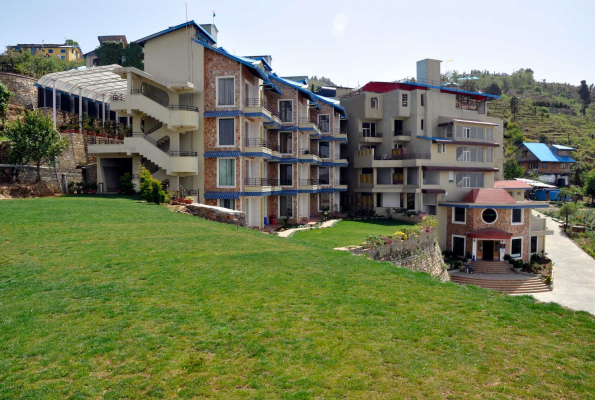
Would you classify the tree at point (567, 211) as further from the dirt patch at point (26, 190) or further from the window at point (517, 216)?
the dirt patch at point (26, 190)

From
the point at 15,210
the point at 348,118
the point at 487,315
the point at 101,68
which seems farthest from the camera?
the point at 348,118

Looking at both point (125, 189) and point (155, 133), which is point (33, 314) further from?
point (155, 133)

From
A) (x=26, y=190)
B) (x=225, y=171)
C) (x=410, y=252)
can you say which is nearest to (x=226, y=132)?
(x=225, y=171)

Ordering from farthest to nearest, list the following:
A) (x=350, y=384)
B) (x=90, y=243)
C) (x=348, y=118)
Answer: (x=348, y=118) → (x=90, y=243) → (x=350, y=384)

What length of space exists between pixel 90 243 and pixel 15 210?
7.12 m

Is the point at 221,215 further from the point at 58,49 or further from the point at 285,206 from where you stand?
the point at 58,49

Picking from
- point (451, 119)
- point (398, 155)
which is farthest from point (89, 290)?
point (451, 119)

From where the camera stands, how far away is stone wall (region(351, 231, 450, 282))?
23.3 metres

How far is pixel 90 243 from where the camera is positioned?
1570 cm

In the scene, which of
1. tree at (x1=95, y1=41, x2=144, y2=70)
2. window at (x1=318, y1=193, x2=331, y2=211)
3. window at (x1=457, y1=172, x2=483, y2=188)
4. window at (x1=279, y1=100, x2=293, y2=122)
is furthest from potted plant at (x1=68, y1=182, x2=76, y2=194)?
tree at (x1=95, y1=41, x2=144, y2=70)

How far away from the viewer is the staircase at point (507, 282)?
3418 cm

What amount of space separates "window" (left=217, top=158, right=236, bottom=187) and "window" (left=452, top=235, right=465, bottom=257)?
2407 centimetres

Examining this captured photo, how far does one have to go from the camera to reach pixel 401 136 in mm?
46875

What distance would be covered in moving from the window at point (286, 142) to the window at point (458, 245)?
1896cm
